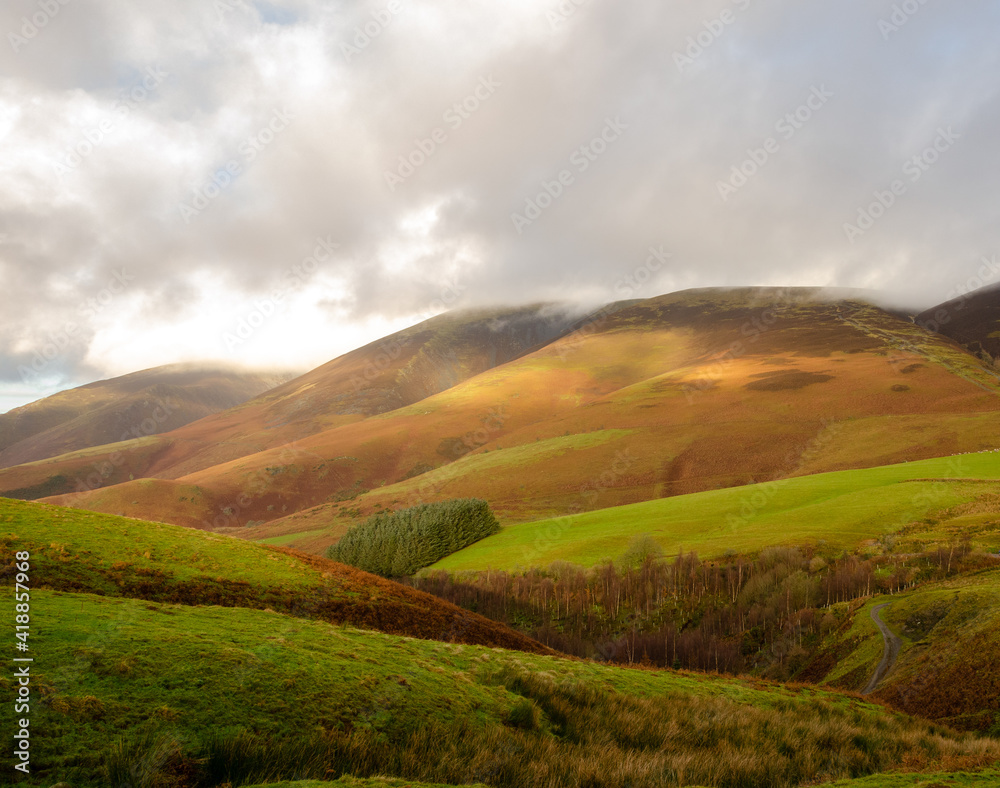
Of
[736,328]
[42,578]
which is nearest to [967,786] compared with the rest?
[42,578]

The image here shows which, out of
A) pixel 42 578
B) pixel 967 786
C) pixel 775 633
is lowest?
pixel 775 633

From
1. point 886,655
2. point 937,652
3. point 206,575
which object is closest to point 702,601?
point 886,655

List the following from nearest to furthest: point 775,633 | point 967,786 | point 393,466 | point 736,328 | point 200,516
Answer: point 967,786, point 775,633, point 200,516, point 393,466, point 736,328

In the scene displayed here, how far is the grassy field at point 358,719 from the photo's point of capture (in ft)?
19.6

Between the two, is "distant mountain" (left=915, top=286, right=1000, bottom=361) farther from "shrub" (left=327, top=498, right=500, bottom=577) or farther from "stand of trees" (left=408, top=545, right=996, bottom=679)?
"shrub" (left=327, top=498, right=500, bottom=577)

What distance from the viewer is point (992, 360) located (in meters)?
129

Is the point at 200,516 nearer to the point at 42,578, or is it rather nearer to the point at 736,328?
the point at 42,578

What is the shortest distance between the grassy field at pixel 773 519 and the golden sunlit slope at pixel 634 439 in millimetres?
19010

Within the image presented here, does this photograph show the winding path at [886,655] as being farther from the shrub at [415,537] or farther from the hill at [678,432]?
the hill at [678,432]

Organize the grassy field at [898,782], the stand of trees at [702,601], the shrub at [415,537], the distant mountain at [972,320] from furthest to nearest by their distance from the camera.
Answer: the distant mountain at [972,320] < the shrub at [415,537] < the stand of trees at [702,601] < the grassy field at [898,782]

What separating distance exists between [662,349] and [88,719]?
Result: 640 ft

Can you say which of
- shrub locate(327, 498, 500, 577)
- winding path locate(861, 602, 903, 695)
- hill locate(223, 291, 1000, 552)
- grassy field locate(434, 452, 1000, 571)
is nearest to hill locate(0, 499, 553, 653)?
winding path locate(861, 602, 903, 695)

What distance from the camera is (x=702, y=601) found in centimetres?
3797

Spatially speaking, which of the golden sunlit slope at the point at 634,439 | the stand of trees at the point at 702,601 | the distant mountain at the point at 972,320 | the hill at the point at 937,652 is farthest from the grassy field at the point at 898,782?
the distant mountain at the point at 972,320
